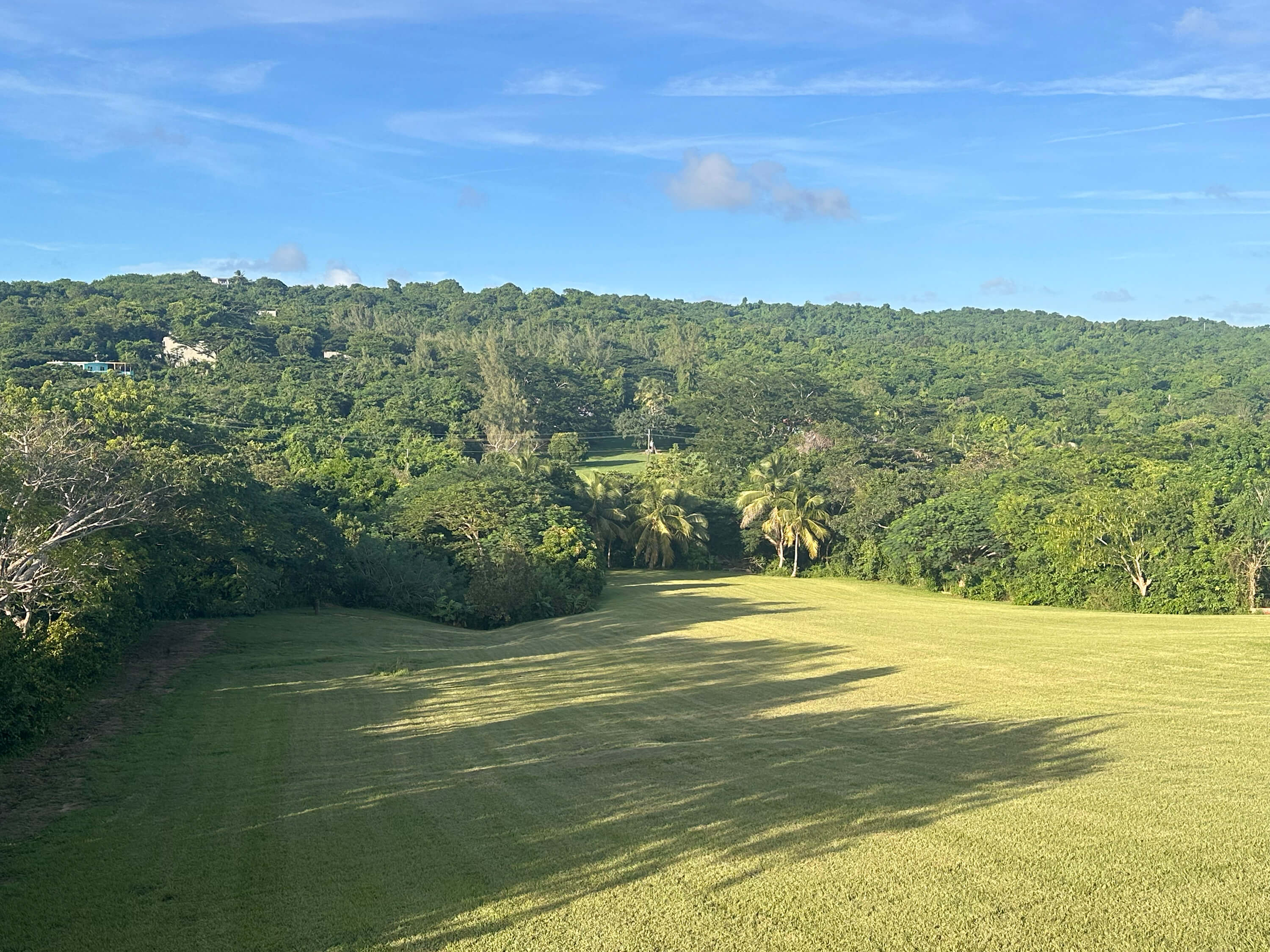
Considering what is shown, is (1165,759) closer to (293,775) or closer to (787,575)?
(293,775)

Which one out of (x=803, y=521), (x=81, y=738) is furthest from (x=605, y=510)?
(x=81, y=738)

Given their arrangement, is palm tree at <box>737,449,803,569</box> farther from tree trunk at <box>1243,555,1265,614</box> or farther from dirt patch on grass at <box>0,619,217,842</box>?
dirt patch on grass at <box>0,619,217,842</box>

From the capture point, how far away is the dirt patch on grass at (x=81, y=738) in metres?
12.4

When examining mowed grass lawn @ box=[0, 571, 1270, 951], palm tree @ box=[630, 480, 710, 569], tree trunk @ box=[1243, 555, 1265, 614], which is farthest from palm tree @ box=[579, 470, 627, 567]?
Answer: mowed grass lawn @ box=[0, 571, 1270, 951]

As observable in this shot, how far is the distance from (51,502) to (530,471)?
A: 3590cm

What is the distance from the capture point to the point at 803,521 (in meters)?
62.7

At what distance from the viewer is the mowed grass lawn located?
818 centimetres

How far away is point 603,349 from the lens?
147m

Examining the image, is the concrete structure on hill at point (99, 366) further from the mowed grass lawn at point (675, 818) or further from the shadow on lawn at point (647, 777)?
the shadow on lawn at point (647, 777)

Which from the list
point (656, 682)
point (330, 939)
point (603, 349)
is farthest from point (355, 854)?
point (603, 349)

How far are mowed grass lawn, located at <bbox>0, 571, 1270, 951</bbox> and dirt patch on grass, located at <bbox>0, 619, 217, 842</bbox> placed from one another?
441 millimetres

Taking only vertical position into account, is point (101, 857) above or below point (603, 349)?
below

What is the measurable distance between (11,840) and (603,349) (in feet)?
452

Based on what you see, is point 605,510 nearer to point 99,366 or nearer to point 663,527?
point 663,527
